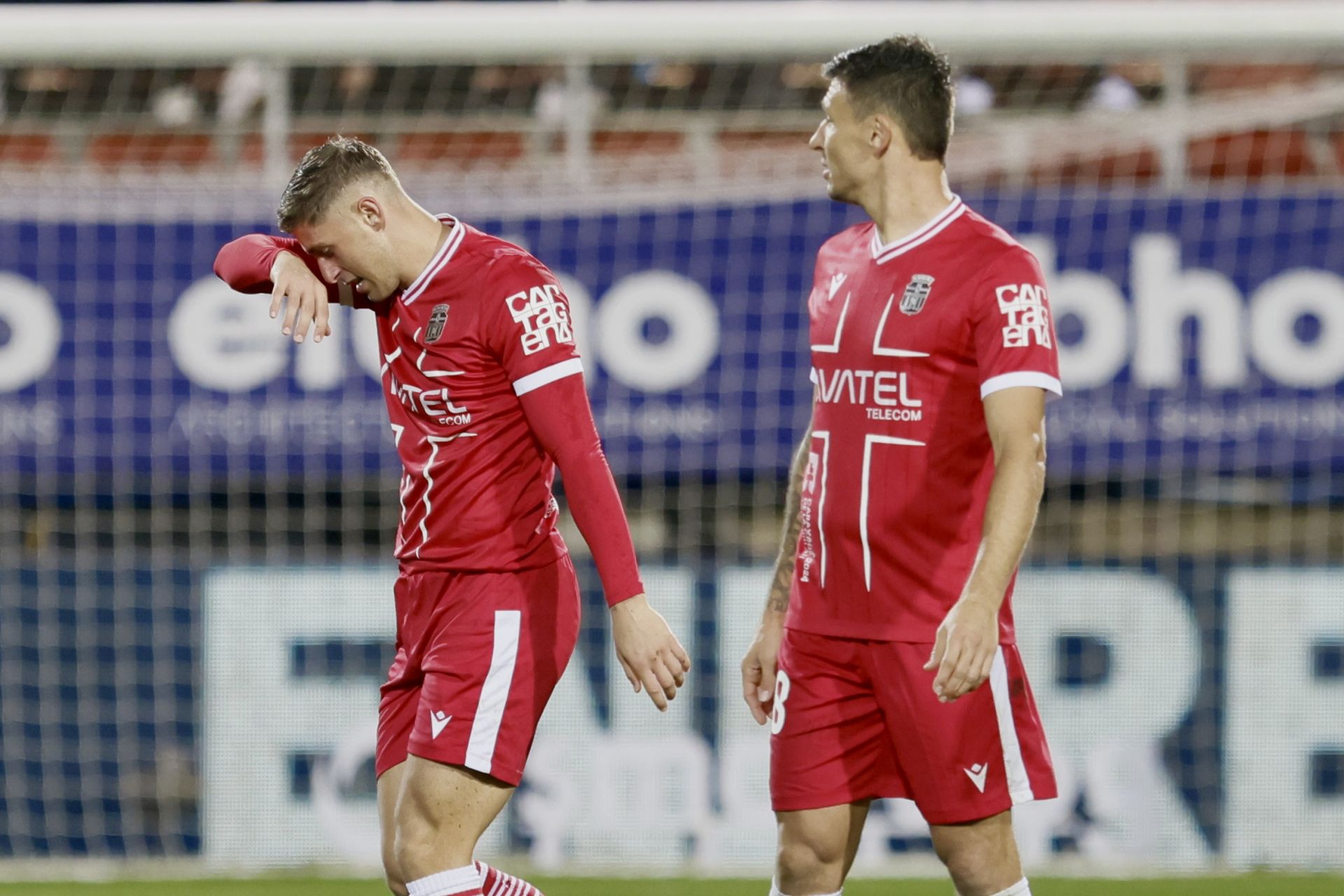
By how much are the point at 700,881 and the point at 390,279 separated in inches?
124

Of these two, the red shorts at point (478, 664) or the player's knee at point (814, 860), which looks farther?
the player's knee at point (814, 860)

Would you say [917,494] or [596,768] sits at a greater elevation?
[917,494]

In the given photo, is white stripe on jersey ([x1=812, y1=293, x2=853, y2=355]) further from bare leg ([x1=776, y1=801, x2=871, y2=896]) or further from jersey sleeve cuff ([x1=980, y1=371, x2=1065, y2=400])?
bare leg ([x1=776, y1=801, x2=871, y2=896])

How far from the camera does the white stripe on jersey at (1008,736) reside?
3.30m

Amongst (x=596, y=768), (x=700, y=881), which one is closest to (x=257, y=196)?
(x=596, y=768)

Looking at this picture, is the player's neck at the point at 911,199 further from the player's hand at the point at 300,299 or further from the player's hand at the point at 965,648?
the player's hand at the point at 300,299

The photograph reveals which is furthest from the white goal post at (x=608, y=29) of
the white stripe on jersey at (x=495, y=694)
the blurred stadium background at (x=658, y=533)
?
the white stripe on jersey at (x=495, y=694)

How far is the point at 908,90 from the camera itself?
334 cm

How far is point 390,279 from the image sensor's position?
10.7ft

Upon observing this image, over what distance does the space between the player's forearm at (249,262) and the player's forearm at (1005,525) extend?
1505 millimetres

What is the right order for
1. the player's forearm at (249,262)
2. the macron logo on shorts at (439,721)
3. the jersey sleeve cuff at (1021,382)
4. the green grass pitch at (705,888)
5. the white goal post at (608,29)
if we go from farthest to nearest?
the green grass pitch at (705,888)
the white goal post at (608,29)
the player's forearm at (249,262)
the macron logo on shorts at (439,721)
the jersey sleeve cuff at (1021,382)

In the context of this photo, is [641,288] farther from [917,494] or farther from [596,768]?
[917,494]

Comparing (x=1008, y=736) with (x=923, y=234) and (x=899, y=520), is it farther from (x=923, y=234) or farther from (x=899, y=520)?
(x=923, y=234)

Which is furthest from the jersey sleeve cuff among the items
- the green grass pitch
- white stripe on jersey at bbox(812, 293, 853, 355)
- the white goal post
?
the green grass pitch
